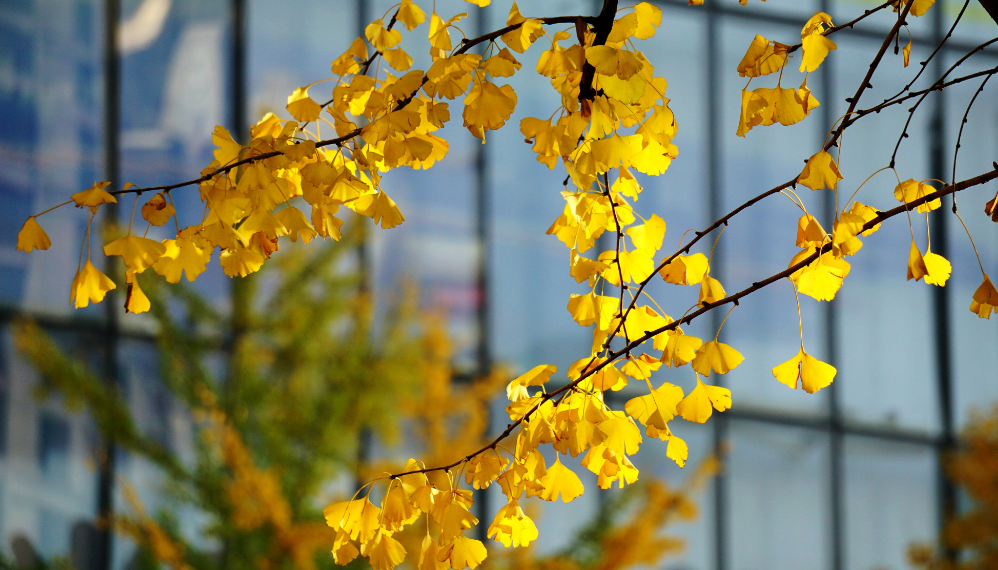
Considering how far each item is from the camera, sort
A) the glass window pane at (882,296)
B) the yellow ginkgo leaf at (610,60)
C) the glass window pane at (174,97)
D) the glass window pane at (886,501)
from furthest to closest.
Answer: the glass window pane at (882,296)
the glass window pane at (886,501)
the glass window pane at (174,97)
the yellow ginkgo leaf at (610,60)

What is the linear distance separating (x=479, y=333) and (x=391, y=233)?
1.71 ft

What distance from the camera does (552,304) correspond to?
349 cm

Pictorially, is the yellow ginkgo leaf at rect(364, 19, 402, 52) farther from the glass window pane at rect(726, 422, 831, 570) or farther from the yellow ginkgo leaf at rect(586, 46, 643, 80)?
the glass window pane at rect(726, 422, 831, 570)

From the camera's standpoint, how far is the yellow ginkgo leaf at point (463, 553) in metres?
0.66

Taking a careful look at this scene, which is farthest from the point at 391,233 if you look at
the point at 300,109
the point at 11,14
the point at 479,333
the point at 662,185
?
the point at 300,109

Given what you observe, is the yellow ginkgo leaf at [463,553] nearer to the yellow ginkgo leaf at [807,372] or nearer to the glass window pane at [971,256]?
the yellow ginkgo leaf at [807,372]

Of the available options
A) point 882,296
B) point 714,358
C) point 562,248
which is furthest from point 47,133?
point 882,296

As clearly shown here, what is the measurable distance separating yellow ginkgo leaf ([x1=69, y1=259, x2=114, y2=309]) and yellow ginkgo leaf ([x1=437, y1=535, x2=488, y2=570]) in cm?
34

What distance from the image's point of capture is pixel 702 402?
69 cm

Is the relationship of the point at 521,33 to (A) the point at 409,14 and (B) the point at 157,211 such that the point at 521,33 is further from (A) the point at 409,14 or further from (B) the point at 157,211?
(B) the point at 157,211

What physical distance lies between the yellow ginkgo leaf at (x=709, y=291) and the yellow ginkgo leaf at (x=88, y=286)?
477 mm

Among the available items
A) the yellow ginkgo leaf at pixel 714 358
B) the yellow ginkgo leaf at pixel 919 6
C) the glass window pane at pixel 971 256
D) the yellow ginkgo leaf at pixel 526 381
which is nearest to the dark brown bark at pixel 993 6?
the yellow ginkgo leaf at pixel 919 6

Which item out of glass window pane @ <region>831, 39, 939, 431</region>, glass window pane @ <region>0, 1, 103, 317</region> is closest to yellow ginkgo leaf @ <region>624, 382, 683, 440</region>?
glass window pane @ <region>0, 1, 103, 317</region>

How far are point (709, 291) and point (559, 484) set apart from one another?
0.20 metres
